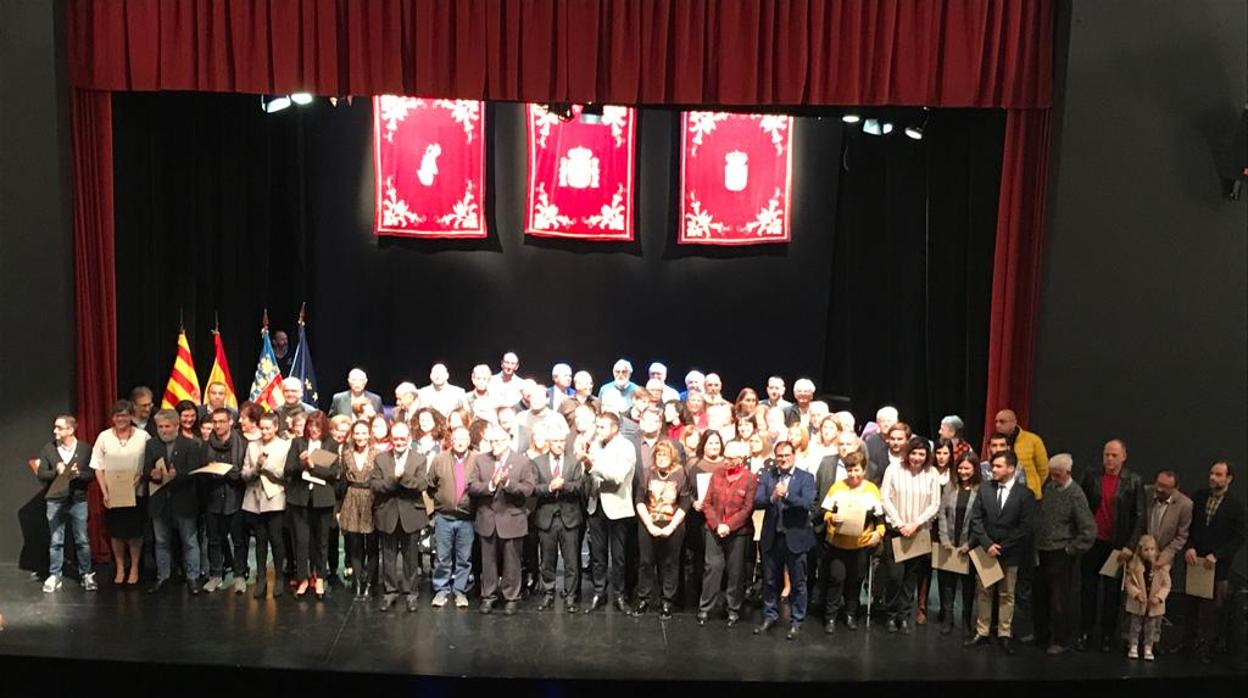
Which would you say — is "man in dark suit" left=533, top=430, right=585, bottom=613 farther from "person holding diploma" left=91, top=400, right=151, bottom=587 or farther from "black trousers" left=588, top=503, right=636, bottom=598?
"person holding diploma" left=91, top=400, right=151, bottom=587

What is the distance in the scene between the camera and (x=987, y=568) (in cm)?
738

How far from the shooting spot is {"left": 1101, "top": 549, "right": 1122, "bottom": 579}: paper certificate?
23.9 feet

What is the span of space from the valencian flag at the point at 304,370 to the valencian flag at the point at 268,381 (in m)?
0.68

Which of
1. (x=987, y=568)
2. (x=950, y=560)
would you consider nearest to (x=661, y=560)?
(x=950, y=560)

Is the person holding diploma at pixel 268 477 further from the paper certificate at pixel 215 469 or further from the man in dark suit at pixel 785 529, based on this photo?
the man in dark suit at pixel 785 529

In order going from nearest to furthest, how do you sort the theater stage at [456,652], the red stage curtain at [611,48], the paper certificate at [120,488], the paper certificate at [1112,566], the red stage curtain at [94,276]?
the theater stage at [456,652]
the paper certificate at [1112,566]
the paper certificate at [120,488]
the red stage curtain at [611,48]
the red stage curtain at [94,276]

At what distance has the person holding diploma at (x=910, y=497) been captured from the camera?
7.52 meters

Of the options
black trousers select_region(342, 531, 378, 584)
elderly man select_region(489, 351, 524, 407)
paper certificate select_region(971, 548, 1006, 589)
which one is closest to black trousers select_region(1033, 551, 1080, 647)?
paper certificate select_region(971, 548, 1006, 589)

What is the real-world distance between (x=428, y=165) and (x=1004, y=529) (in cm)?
666

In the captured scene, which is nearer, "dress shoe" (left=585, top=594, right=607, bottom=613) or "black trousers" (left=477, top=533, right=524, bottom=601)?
"black trousers" (left=477, top=533, right=524, bottom=601)

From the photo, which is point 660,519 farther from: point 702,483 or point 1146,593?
point 1146,593

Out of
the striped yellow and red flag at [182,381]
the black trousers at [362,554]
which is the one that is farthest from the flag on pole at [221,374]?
the black trousers at [362,554]

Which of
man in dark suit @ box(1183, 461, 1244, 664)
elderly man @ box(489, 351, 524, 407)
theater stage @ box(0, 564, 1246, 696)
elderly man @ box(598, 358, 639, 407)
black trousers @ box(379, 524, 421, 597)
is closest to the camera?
theater stage @ box(0, 564, 1246, 696)

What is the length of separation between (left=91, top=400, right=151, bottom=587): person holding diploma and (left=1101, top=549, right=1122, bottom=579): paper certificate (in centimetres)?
633
